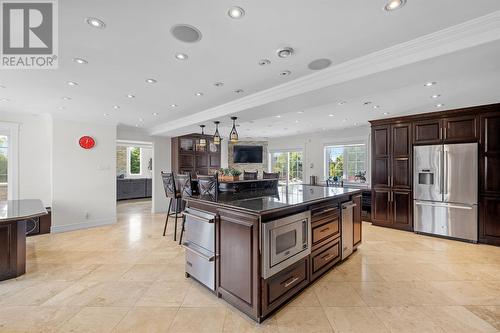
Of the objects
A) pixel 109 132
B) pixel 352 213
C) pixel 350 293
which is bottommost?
pixel 350 293

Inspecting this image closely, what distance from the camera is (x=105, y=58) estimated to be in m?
2.42

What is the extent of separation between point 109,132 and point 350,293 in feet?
20.3

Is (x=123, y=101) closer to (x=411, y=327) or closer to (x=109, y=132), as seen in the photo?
(x=109, y=132)

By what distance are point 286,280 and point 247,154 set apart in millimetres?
7123

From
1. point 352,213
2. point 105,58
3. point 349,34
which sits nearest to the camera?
point 349,34

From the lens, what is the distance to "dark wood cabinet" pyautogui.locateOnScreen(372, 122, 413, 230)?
4.96m

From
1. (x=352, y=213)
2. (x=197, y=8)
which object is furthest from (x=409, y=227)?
(x=197, y=8)

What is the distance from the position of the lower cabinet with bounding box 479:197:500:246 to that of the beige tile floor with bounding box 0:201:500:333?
0.89ft

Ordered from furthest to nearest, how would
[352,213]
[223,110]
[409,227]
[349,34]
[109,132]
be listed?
[109,132] < [409,227] < [223,110] < [352,213] < [349,34]

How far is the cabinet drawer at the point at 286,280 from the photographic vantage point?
7.06 feet

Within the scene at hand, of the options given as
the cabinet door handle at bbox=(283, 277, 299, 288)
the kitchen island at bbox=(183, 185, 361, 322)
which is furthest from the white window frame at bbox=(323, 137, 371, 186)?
the cabinet door handle at bbox=(283, 277, 299, 288)

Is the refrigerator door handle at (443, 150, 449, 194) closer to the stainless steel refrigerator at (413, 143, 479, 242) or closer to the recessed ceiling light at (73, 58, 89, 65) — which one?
the stainless steel refrigerator at (413, 143, 479, 242)

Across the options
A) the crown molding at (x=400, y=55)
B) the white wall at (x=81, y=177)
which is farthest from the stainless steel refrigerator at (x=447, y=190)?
the white wall at (x=81, y=177)

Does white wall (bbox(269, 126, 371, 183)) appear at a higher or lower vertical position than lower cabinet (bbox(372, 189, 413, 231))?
higher
